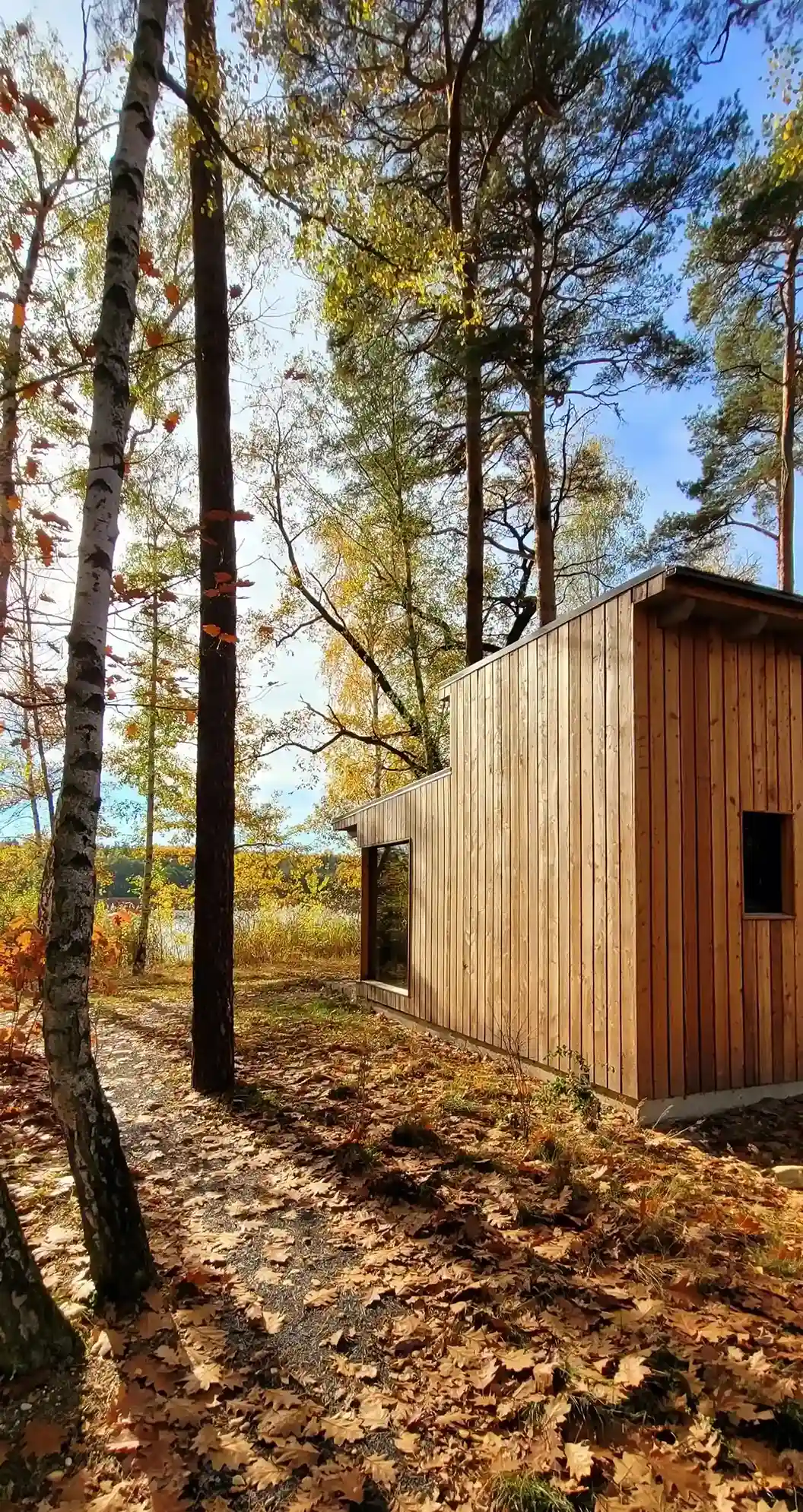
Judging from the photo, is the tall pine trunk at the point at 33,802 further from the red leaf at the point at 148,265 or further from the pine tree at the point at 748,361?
the pine tree at the point at 748,361

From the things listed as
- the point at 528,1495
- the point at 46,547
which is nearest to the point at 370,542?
the point at 46,547

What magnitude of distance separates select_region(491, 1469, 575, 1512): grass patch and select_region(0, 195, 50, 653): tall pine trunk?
452 cm

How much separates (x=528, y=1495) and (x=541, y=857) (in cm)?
432

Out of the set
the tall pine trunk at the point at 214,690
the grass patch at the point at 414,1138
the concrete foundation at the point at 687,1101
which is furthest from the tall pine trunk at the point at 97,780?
the concrete foundation at the point at 687,1101

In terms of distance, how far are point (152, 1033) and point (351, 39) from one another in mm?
9371

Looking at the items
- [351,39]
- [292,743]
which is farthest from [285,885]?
[351,39]

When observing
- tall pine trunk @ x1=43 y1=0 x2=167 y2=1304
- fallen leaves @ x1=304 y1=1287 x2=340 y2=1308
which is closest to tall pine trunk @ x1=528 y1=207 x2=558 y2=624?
tall pine trunk @ x1=43 y1=0 x2=167 y2=1304

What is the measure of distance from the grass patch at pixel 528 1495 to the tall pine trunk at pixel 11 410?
14.8ft

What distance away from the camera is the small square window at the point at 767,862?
5395 millimetres

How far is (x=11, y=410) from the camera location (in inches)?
256

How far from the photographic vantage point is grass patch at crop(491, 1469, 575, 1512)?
1.79 metres

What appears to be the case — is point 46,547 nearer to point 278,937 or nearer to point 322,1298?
point 322,1298

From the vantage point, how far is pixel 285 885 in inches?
645

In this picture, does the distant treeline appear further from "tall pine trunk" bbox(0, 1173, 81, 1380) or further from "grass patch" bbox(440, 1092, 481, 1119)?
"tall pine trunk" bbox(0, 1173, 81, 1380)
